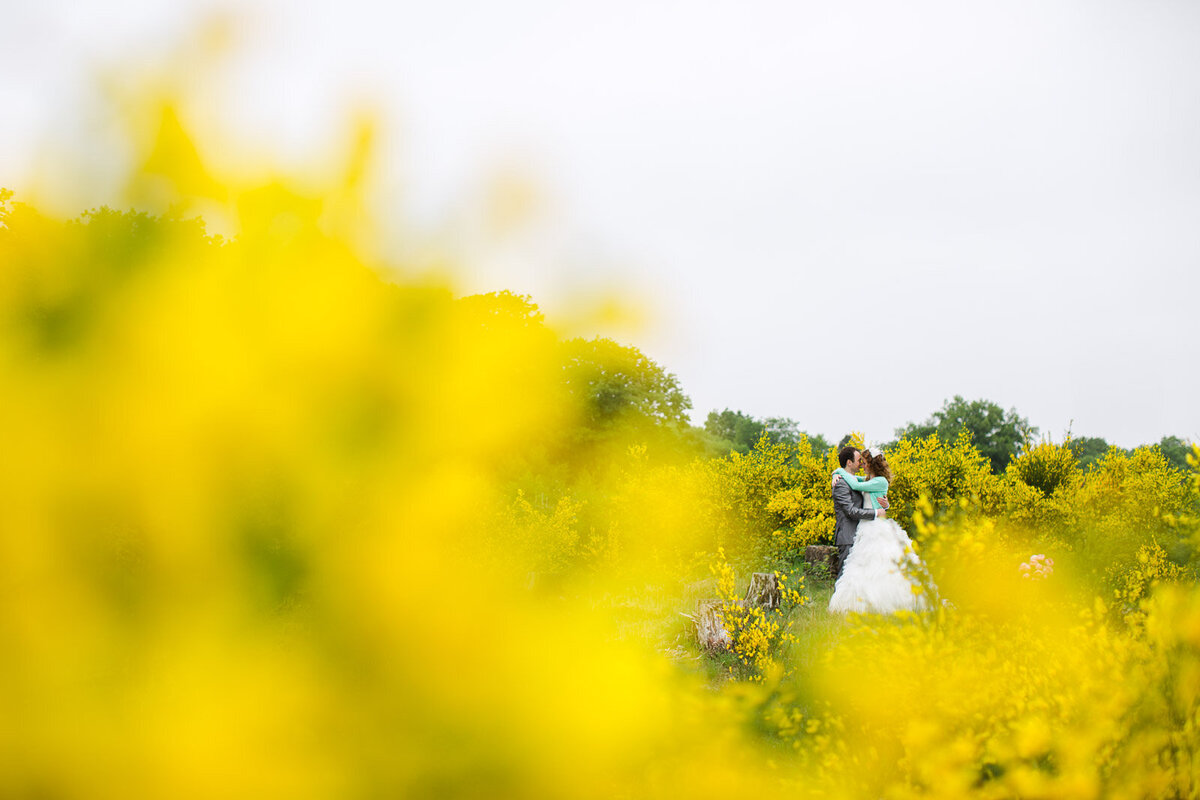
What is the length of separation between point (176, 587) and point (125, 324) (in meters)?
0.23

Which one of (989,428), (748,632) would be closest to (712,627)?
(748,632)

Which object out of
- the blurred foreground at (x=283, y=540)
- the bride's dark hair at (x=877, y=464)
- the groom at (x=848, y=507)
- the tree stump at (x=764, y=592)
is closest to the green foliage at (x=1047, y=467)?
the bride's dark hair at (x=877, y=464)

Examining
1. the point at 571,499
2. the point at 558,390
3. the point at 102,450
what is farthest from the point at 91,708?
the point at 571,499

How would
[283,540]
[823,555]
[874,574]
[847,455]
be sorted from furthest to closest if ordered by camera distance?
[823,555], [847,455], [874,574], [283,540]

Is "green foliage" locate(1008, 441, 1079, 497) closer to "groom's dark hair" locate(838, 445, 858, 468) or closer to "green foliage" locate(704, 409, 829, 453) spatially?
"groom's dark hair" locate(838, 445, 858, 468)

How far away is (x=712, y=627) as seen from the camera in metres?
6.49

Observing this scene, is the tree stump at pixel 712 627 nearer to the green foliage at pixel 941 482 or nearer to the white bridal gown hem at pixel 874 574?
the white bridal gown hem at pixel 874 574

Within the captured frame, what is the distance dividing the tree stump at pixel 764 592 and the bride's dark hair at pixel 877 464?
200 cm

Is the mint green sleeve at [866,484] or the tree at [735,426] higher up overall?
the tree at [735,426]

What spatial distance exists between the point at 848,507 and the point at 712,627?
2376mm

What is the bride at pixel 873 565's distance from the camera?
271 inches

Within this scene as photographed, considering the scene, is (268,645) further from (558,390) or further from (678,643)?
(678,643)

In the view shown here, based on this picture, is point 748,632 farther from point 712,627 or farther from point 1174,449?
point 1174,449

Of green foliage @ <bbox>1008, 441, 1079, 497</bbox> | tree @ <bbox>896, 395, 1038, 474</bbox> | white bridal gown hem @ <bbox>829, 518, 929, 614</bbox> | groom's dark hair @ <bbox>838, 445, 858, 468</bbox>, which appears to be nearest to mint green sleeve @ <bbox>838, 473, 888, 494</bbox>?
groom's dark hair @ <bbox>838, 445, 858, 468</bbox>
